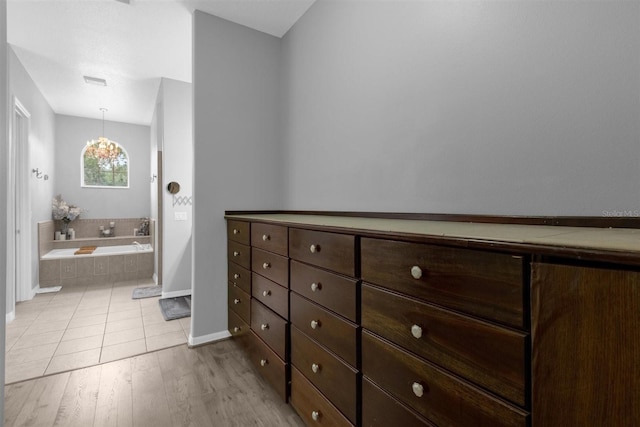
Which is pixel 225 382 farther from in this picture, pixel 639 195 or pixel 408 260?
pixel 639 195

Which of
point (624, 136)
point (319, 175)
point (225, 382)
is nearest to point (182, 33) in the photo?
point (319, 175)

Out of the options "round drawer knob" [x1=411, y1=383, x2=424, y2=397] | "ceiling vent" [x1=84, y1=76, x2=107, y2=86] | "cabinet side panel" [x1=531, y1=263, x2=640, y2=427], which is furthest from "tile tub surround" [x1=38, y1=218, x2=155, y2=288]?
"cabinet side panel" [x1=531, y1=263, x2=640, y2=427]

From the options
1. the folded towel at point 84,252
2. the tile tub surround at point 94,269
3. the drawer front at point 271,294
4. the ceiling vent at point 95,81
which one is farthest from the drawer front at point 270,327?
the folded towel at point 84,252

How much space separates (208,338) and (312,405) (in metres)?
1.46

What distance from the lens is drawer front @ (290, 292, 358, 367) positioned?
106 centimetres

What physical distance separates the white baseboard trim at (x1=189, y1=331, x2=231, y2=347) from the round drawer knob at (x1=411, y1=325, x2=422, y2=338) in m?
2.13

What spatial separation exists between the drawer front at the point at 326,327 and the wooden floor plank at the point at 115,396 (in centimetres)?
108

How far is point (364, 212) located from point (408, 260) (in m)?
0.96

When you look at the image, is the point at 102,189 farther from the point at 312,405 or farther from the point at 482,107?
the point at 482,107

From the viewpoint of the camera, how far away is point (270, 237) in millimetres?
1668

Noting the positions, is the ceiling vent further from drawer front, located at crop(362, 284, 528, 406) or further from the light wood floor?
drawer front, located at crop(362, 284, 528, 406)

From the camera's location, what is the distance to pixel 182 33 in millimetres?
2742

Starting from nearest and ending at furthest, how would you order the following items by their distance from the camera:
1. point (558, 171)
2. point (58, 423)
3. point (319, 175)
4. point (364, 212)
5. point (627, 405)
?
1. point (627, 405)
2. point (558, 171)
3. point (58, 423)
4. point (364, 212)
5. point (319, 175)

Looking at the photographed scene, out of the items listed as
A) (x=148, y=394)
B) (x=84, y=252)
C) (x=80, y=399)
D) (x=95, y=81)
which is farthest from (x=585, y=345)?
(x=84, y=252)
